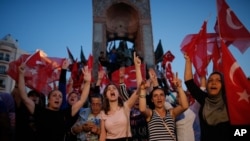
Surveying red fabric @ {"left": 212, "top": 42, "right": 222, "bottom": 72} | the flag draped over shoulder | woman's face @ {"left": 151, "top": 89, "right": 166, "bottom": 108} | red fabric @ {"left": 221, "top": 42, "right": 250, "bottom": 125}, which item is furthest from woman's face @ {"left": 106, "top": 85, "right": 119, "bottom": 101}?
the flag draped over shoulder

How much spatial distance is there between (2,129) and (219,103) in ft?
9.65

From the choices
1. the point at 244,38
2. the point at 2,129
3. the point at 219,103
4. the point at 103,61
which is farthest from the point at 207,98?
the point at 103,61

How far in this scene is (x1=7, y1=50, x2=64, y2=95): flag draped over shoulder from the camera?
5.41m

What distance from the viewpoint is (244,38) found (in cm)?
373

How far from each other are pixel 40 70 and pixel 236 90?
4646 mm

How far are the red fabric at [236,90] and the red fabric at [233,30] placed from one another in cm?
46

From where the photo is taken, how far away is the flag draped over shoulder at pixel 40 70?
213 inches

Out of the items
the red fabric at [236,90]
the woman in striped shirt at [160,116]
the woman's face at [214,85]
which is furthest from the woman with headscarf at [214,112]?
the woman in striped shirt at [160,116]

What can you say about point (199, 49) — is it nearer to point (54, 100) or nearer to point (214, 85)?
point (214, 85)

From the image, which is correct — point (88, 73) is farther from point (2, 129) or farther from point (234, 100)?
point (234, 100)

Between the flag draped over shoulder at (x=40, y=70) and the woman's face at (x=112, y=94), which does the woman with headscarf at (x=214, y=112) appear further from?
the flag draped over shoulder at (x=40, y=70)

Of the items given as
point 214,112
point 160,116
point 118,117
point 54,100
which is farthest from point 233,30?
point 54,100

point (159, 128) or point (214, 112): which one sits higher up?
point (214, 112)

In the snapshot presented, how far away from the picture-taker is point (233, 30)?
3760 mm
